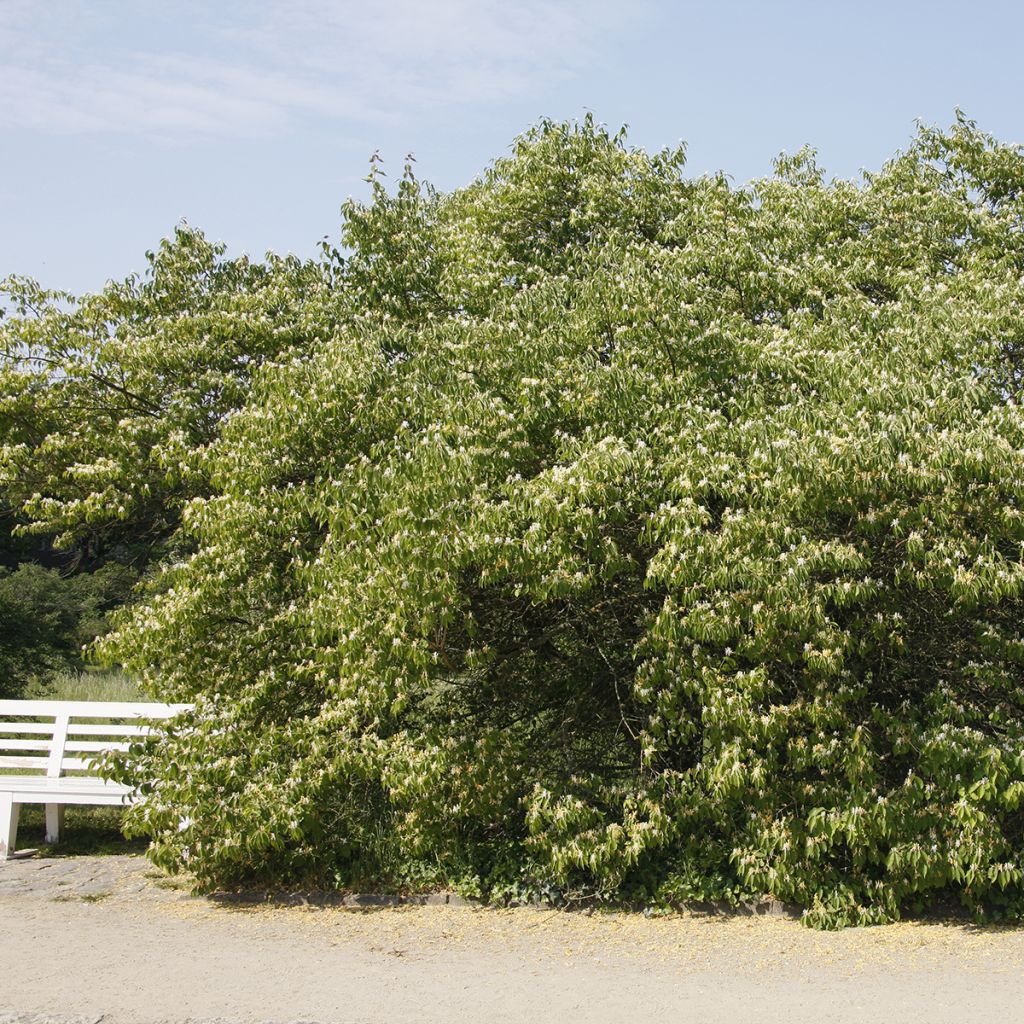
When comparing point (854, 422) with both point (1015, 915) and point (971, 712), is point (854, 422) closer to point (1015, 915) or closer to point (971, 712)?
point (971, 712)

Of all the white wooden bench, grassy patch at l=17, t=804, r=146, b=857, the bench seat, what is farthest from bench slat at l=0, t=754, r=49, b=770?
grassy patch at l=17, t=804, r=146, b=857

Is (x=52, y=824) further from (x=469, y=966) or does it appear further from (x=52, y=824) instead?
(x=469, y=966)

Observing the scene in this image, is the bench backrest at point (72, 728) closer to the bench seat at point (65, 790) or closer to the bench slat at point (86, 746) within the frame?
the bench slat at point (86, 746)

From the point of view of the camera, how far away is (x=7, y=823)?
9773 mm

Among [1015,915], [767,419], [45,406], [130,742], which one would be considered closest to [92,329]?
[45,406]

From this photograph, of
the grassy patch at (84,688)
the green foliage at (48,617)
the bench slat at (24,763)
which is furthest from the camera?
the grassy patch at (84,688)

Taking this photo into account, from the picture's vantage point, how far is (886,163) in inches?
448

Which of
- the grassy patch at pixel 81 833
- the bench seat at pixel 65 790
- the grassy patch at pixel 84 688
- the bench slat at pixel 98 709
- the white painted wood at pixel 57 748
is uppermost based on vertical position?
the bench slat at pixel 98 709

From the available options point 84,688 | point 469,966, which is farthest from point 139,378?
point 84,688

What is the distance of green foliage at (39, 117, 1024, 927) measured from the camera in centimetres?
706

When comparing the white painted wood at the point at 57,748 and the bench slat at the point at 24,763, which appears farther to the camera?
the bench slat at the point at 24,763

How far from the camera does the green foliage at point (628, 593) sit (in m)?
7.06

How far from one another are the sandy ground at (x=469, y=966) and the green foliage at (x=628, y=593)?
0.48 metres


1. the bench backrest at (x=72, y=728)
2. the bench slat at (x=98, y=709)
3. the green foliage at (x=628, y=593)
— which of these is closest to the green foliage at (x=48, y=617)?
the bench slat at (x=98, y=709)
